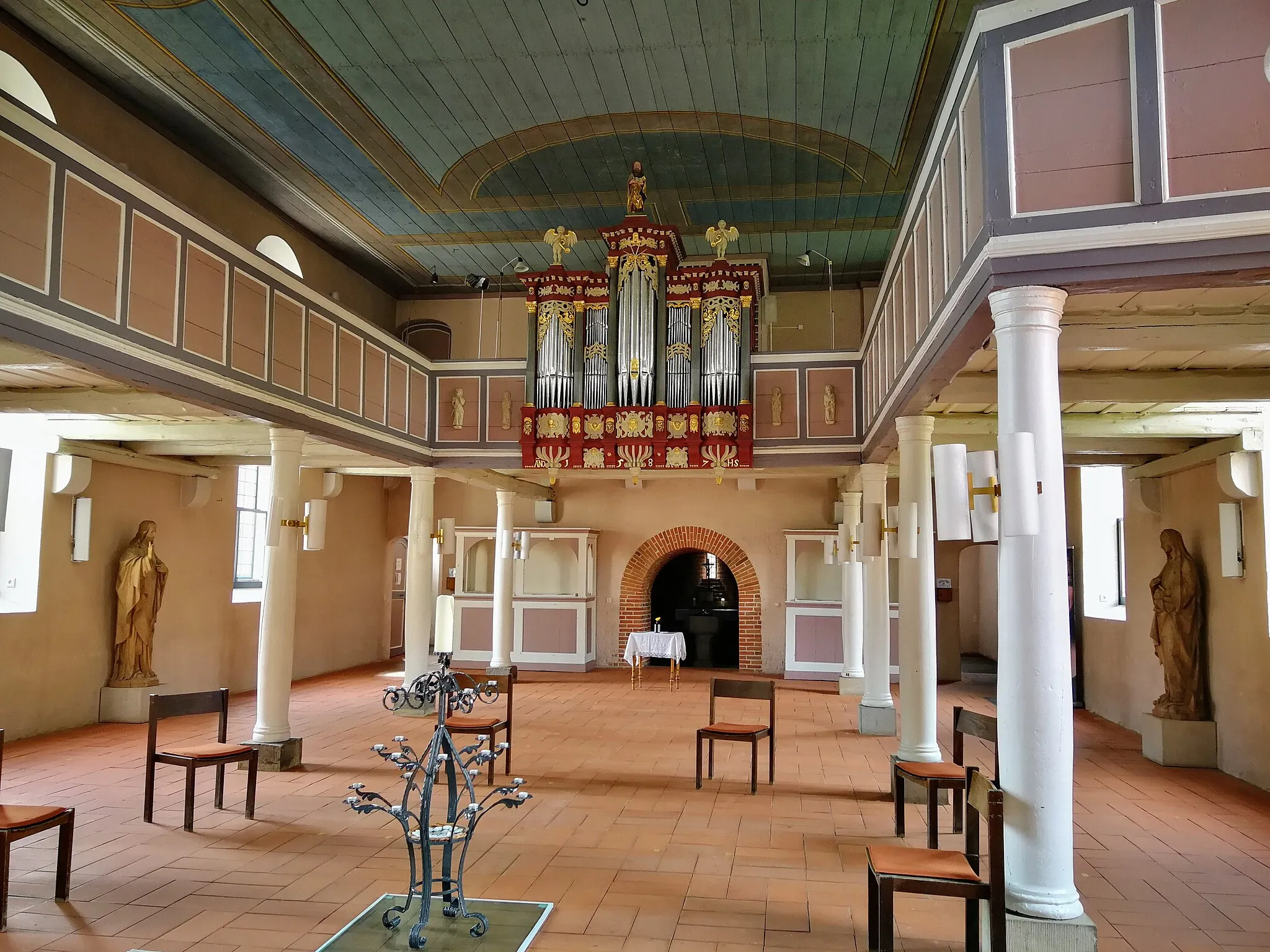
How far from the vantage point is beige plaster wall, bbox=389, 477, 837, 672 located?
16.4 m

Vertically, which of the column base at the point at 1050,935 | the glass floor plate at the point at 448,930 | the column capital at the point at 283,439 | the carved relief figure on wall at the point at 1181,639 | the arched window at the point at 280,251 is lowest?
the glass floor plate at the point at 448,930

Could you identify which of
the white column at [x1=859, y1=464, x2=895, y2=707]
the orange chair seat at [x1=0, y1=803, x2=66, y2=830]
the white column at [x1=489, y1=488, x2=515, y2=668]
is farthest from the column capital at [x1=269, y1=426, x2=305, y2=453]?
the white column at [x1=489, y1=488, x2=515, y2=668]

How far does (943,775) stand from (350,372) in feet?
21.4

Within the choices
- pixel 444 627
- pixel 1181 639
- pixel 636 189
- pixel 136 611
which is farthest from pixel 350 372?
pixel 1181 639

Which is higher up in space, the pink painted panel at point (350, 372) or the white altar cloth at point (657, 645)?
the pink painted panel at point (350, 372)

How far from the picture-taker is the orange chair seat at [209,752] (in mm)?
6262

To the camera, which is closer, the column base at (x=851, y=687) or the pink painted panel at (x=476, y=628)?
the column base at (x=851, y=687)

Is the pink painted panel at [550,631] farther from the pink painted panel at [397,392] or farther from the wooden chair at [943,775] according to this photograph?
the wooden chair at [943,775]

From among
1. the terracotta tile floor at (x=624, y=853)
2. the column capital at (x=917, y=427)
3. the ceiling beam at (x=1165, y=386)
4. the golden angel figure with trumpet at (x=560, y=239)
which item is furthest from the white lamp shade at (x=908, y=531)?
the golden angel figure with trumpet at (x=560, y=239)

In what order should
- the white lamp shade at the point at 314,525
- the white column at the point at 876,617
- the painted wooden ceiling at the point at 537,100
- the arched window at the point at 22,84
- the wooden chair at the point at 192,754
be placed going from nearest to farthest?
the wooden chair at the point at 192,754
the painted wooden ceiling at the point at 537,100
the arched window at the point at 22,84
the white lamp shade at the point at 314,525
the white column at the point at 876,617

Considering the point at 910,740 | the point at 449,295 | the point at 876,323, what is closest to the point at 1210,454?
the point at 876,323

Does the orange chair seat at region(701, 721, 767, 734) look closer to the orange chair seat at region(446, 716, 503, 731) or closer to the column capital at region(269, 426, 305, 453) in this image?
the orange chair seat at region(446, 716, 503, 731)

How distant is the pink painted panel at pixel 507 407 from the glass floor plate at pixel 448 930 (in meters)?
6.78

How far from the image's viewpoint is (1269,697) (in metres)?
7.67
